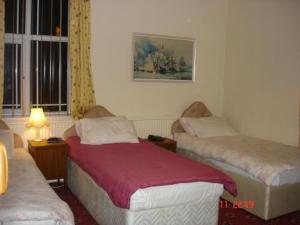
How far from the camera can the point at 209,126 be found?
4.67 meters

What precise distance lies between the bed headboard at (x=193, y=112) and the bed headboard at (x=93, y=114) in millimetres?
1089

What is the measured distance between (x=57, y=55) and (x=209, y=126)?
2.25 metres

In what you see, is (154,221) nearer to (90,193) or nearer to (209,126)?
(90,193)

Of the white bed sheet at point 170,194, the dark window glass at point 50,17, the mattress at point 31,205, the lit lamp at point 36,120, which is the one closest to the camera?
the mattress at point 31,205

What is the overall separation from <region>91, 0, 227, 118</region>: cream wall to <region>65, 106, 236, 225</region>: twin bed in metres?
1.36

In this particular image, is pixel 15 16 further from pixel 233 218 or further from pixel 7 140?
pixel 233 218

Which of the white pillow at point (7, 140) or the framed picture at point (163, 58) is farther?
the framed picture at point (163, 58)

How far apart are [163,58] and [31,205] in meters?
3.19

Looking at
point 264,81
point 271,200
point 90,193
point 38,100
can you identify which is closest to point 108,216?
point 90,193

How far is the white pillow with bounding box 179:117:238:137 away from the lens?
457cm

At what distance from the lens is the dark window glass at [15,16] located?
3.93m

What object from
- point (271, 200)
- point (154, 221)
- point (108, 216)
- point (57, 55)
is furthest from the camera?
point (57, 55)

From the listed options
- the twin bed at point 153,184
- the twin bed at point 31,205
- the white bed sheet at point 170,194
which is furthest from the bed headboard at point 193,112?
the twin bed at point 31,205

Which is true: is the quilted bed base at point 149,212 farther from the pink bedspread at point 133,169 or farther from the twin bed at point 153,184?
the pink bedspread at point 133,169
